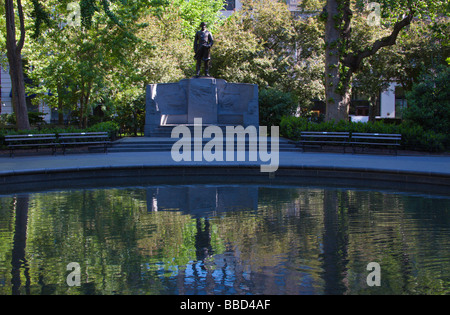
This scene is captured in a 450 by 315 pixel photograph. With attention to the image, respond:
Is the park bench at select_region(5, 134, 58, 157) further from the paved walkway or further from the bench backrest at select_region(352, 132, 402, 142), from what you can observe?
the bench backrest at select_region(352, 132, 402, 142)

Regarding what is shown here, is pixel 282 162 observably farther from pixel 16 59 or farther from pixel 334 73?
pixel 16 59

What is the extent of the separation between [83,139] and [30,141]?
6.37ft

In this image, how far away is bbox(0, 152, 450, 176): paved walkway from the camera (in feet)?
45.8

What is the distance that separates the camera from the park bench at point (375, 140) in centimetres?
1898

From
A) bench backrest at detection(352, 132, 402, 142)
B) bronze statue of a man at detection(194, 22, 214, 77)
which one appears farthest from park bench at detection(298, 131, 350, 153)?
bronze statue of a man at detection(194, 22, 214, 77)

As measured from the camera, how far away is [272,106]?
26875mm

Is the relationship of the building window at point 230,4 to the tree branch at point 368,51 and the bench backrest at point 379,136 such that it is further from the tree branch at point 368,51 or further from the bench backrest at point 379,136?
the bench backrest at point 379,136

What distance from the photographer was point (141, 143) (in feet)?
68.3

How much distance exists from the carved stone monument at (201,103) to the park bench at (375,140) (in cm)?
587

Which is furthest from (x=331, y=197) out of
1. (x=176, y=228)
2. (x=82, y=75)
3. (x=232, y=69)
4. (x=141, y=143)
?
(x=232, y=69)

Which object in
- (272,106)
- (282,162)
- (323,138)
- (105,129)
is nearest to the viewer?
(282,162)

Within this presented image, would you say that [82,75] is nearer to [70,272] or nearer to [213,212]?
[213,212]

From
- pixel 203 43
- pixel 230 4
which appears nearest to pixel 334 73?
pixel 203 43

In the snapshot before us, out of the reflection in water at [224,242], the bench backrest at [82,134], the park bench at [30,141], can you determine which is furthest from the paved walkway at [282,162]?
the reflection in water at [224,242]
